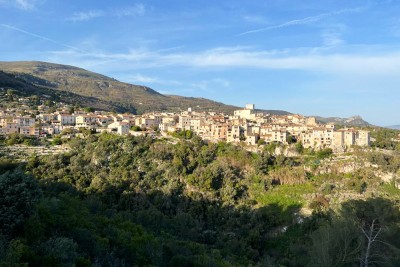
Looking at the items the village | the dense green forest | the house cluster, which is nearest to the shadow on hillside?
the dense green forest

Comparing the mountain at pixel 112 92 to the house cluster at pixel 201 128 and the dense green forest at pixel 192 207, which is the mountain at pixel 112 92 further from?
the dense green forest at pixel 192 207

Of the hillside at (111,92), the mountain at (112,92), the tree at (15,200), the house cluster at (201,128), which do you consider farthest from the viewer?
the hillside at (111,92)

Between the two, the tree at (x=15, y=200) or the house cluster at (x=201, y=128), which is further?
the house cluster at (x=201, y=128)

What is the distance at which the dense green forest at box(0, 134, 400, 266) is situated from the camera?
13.1 metres

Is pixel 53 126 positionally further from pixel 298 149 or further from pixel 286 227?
pixel 286 227

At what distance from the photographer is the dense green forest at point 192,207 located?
1311cm

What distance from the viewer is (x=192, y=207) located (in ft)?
105

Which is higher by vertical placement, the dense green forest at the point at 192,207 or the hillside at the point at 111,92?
the hillside at the point at 111,92

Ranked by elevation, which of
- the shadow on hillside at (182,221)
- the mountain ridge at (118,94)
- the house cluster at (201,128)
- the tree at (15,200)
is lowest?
the shadow on hillside at (182,221)

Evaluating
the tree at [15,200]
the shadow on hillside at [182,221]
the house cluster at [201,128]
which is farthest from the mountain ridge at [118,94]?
the tree at [15,200]

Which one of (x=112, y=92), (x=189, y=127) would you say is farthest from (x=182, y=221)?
(x=112, y=92)

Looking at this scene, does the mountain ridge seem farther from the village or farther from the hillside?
the village

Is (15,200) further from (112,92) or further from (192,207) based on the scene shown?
(112,92)

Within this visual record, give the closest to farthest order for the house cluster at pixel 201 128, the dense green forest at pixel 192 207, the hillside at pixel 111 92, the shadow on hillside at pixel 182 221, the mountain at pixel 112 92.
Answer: the dense green forest at pixel 192 207 < the shadow on hillside at pixel 182 221 < the house cluster at pixel 201 128 < the mountain at pixel 112 92 < the hillside at pixel 111 92
